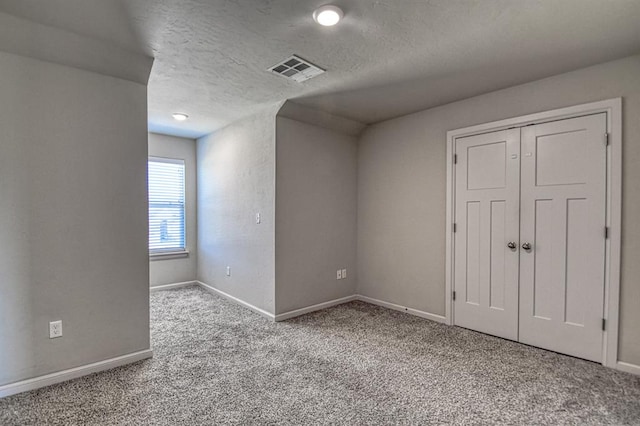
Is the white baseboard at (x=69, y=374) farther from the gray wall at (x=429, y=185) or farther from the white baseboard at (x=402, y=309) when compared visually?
the gray wall at (x=429, y=185)

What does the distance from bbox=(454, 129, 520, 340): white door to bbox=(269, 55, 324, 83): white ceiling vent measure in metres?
1.77

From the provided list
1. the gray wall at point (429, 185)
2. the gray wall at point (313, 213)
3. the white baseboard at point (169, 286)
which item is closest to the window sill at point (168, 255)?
the white baseboard at point (169, 286)

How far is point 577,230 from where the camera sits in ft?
8.95

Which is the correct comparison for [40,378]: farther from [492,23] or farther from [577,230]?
[577,230]

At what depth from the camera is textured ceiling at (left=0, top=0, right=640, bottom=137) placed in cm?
188

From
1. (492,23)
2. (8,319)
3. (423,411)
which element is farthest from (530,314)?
(8,319)

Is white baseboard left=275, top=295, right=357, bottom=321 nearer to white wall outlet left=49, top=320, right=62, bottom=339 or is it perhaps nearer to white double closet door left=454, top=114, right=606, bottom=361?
white double closet door left=454, top=114, right=606, bottom=361

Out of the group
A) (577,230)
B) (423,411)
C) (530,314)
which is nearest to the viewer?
(423,411)

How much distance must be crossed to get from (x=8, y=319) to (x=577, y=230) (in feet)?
14.3

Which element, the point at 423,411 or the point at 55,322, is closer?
the point at 423,411

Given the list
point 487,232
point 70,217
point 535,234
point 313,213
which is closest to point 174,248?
point 313,213

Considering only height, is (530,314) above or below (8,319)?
below

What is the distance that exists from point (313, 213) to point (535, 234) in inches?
92.8

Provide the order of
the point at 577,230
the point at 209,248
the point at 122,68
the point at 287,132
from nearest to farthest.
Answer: the point at 122,68 < the point at 577,230 < the point at 287,132 < the point at 209,248
